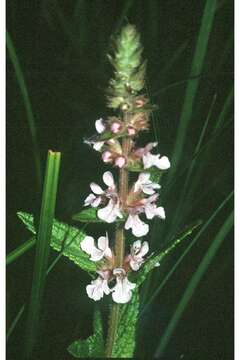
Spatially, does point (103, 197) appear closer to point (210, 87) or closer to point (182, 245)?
point (182, 245)

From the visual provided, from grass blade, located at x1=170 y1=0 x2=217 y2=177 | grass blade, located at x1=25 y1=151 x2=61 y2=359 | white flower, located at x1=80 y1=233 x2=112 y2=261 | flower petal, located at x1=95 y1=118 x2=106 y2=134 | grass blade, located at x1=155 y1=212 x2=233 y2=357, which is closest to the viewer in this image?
grass blade, located at x1=25 y1=151 x2=61 y2=359

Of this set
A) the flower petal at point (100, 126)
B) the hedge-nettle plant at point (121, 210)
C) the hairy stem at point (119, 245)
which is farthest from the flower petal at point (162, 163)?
the flower petal at point (100, 126)

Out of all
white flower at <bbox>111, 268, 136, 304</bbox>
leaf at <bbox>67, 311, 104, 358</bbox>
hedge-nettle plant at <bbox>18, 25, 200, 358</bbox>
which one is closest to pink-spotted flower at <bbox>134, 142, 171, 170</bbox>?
hedge-nettle plant at <bbox>18, 25, 200, 358</bbox>

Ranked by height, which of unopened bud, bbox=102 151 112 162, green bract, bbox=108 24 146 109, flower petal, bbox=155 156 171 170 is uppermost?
green bract, bbox=108 24 146 109

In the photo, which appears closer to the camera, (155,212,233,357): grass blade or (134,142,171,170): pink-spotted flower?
(134,142,171,170): pink-spotted flower

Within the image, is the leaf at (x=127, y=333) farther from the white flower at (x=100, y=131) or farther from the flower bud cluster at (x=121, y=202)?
the white flower at (x=100, y=131)

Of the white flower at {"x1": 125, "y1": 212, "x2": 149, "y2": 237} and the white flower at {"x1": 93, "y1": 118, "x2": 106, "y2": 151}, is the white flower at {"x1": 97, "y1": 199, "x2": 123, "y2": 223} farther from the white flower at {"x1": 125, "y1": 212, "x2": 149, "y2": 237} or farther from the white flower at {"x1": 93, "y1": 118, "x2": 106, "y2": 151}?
the white flower at {"x1": 93, "y1": 118, "x2": 106, "y2": 151}
